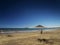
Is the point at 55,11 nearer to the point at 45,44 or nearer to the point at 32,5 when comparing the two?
the point at 32,5

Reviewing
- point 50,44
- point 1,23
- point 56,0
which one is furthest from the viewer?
point 1,23

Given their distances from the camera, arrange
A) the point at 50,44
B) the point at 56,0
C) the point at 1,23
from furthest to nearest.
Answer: the point at 1,23, the point at 56,0, the point at 50,44

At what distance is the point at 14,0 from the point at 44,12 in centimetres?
175

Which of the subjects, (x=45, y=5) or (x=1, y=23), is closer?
(x=45, y=5)

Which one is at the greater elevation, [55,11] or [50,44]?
[55,11]

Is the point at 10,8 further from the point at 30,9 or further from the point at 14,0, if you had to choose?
the point at 30,9

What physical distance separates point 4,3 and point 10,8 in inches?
17.7

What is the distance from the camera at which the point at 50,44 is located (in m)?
5.45

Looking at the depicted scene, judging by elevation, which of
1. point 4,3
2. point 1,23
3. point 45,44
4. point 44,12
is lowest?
point 45,44

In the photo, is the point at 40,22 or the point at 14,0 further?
the point at 40,22

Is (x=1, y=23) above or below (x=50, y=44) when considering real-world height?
above

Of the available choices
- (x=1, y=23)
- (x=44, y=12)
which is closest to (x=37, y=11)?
(x=44, y=12)

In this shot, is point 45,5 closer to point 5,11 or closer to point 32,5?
point 32,5

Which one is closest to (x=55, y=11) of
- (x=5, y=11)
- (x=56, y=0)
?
(x=56, y=0)
